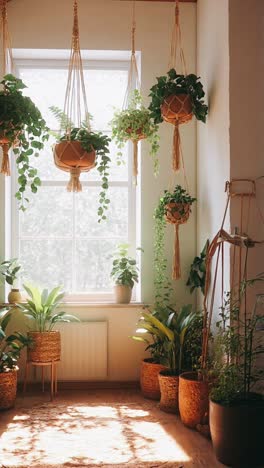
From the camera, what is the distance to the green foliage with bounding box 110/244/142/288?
4.64m

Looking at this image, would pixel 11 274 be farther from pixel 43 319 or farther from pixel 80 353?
pixel 80 353

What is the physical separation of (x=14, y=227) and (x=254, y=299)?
2440 millimetres

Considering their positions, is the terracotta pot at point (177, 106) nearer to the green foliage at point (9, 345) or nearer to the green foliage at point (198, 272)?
the green foliage at point (198, 272)

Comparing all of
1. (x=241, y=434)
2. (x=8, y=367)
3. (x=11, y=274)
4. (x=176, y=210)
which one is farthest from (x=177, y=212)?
(x=241, y=434)

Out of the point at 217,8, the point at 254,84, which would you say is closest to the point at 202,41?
the point at 217,8

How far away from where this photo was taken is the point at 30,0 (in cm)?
479

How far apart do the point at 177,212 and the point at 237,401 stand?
5.78 ft

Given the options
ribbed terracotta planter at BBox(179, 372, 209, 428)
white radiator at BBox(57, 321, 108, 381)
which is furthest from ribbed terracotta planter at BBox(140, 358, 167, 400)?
ribbed terracotta planter at BBox(179, 372, 209, 428)

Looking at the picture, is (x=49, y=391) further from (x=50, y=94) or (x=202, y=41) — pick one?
(x=202, y=41)

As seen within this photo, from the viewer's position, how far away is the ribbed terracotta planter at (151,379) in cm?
429

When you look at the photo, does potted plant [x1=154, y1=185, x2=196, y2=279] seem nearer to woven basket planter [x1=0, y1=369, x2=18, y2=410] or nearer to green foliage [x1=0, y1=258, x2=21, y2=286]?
green foliage [x1=0, y1=258, x2=21, y2=286]

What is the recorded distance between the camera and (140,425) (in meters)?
3.71

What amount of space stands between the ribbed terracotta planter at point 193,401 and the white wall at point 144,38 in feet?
4.42

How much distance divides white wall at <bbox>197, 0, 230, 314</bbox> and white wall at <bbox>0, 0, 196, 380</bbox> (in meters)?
0.13
